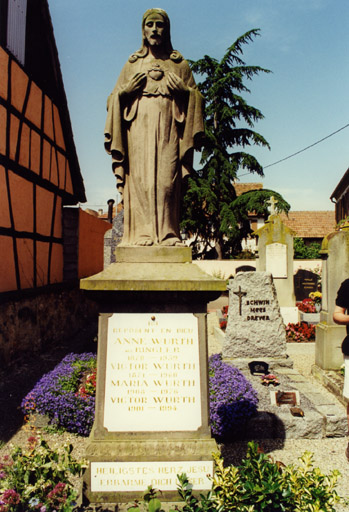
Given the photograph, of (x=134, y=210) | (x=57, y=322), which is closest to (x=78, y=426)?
(x=134, y=210)

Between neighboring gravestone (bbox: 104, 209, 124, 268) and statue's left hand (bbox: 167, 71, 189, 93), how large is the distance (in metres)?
11.1

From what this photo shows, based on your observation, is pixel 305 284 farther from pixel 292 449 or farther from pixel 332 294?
pixel 292 449

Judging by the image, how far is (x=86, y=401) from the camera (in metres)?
4.93

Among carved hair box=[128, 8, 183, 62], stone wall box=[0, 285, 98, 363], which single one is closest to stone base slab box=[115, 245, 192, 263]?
carved hair box=[128, 8, 183, 62]

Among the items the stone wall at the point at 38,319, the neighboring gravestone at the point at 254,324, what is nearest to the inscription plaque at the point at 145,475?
the neighboring gravestone at the point at 254,324

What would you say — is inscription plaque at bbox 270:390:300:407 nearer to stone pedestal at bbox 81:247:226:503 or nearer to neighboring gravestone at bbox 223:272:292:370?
neighboring gravestone at bbox 223:272:292:370

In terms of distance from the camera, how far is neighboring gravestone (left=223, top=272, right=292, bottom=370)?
696cm

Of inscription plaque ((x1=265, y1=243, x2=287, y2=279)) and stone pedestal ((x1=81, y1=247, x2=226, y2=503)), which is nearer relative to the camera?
stone pedestal ((x1=81, y1=247, x2=226, y2=503))

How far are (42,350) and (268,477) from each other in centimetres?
765

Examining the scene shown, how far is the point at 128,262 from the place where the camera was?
339cm

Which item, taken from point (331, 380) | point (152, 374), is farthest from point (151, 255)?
point (331, 380)

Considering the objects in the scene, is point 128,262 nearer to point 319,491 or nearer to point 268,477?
point 268,477

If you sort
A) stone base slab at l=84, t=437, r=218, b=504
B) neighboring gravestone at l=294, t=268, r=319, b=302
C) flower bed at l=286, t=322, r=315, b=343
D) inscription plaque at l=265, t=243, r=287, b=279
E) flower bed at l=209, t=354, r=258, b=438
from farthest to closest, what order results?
1. neighboring gravestone at l=294, t=268, r=319, b=302
2. inscription plaque at l=265, t=243, r=287, b=279
3. flower bed at l=286, t=322, r=315, b=343
4. flower bed at l=209, t=354, r=258, b=438
5. stone base slab at l=84, t=437, r=218, b=504

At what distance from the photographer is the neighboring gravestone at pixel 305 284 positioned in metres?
17.2
